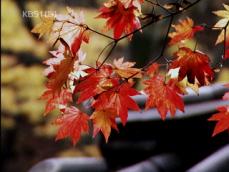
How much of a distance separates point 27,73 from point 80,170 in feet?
10.2

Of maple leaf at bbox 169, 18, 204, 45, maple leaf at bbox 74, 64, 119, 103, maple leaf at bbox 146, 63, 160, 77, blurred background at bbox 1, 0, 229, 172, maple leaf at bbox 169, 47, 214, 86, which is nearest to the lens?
maple leaf at bbox 169, 47, 214, 86

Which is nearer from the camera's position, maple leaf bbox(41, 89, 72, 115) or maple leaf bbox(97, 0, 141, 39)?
maple leaf bbox(97, 0, 141, 39)

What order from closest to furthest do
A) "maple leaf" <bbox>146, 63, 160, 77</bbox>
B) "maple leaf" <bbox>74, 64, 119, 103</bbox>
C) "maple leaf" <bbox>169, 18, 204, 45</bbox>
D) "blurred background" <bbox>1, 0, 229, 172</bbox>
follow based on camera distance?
1. "maple leaf" <bbox>74, 64, 119, 103</bbox>
2. "maple leaf" <bbox>169, 18, 204, 45</bbox>
3. "maple leaf" <bbox>146, 63, 160, 77</bbox>
4. "blurred background" <bbox>1, 0, 229, 172</bbox>

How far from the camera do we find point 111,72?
1611 millimetres

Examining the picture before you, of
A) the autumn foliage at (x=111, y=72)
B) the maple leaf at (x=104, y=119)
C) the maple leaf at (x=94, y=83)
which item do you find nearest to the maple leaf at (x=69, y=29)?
the autumn foliage at (x=111, y=72)

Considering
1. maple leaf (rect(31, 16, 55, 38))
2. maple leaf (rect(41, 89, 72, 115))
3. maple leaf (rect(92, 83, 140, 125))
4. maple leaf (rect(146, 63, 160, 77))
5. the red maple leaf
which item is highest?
maple leaf (rect(31, 16, 55, 38))

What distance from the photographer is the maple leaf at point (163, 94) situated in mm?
1633

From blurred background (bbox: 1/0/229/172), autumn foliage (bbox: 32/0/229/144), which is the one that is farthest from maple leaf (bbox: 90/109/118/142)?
blurred background (bbox: 1/0/229/172)

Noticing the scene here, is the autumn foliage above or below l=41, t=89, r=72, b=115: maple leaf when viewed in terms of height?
above

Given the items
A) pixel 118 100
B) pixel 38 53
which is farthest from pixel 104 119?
pixel 38 53

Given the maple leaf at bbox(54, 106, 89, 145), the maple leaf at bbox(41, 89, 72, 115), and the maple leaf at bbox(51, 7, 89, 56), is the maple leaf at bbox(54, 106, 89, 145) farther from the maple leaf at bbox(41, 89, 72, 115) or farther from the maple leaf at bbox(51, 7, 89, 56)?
the maple leaf at bbox(51, 7, 89, 56)

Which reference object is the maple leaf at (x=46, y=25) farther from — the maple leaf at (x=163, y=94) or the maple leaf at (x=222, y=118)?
the maple leaf at (x=222, y=118)

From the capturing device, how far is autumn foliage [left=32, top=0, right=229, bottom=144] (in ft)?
4.71

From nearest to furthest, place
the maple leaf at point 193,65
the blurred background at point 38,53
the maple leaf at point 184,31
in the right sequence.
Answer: the maple leaf at point 193,65 → the maple leaf at point 184,31 → the blurred background at point 38,53
